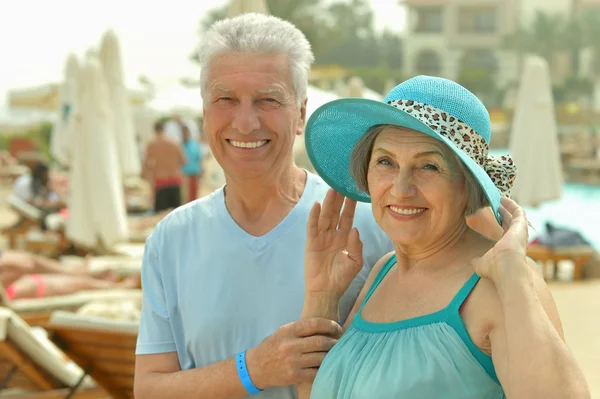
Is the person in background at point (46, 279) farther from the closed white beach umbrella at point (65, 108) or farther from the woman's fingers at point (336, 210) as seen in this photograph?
the closed white beach umbrella at point (65, 108)

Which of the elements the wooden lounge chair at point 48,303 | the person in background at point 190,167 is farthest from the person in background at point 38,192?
the wooden lounge chair at point 48,303

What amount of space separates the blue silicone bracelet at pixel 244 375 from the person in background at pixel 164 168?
8917 millimetres

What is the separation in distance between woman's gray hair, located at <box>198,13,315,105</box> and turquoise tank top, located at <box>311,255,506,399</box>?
0.69 metres

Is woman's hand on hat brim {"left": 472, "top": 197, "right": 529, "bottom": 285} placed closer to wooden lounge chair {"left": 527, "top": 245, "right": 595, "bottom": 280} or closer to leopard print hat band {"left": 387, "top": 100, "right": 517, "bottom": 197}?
leopard print hat band {"left": 387, "top": 100, "right": 517, "bottom": 197}

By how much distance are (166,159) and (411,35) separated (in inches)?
2317

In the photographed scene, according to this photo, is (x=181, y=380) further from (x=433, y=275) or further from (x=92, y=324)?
(x=92, y=324)

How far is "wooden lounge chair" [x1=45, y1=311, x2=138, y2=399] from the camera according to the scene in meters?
3.65

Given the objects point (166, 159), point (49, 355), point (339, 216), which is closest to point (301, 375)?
point (339, 216)

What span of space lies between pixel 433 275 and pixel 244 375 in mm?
523

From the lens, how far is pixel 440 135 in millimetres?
1600

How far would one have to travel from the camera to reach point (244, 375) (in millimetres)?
1917

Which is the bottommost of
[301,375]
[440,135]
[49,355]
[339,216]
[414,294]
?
[49,355]

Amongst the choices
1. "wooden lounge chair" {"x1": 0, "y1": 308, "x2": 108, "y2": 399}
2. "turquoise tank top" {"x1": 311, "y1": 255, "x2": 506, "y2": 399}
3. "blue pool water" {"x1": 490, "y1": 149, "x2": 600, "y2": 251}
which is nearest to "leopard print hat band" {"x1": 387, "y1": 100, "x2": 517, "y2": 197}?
"turquoise tank top" {"x1": 311, "y1": 255, "x2": 506, "y2": 399}

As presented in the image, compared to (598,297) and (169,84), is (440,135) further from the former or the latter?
(169,84)
